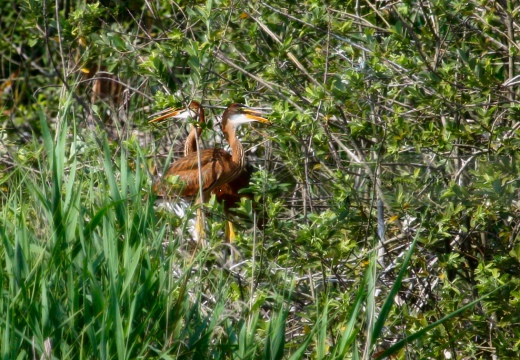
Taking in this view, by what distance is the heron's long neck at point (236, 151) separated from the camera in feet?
20.0

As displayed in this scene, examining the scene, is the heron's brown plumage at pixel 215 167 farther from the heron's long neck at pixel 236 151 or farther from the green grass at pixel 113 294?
the green grass at pixel 113 294

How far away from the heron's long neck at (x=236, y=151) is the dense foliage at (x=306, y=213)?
643 millimetres

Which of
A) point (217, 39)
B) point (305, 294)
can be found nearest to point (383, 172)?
point (305, 294)

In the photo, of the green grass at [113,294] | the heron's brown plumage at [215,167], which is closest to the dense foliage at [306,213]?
the green grass at [113,294]

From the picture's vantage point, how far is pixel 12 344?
3.25 meters

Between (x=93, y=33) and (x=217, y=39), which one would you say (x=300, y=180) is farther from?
(x=93, y=33)

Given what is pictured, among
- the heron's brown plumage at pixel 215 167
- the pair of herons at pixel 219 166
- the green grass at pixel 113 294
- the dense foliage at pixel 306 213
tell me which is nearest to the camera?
the green grass at pixel 113 294

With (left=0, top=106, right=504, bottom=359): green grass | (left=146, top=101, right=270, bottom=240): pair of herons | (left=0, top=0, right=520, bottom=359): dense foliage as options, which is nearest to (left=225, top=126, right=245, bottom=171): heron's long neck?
(left=146, top=101, right=270, bottom=240): pair of herons

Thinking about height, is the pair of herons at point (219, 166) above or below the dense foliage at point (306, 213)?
below

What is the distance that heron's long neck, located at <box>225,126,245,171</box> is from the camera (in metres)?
6.09

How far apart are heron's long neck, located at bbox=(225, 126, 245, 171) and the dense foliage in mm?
643

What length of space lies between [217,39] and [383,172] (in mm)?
1117

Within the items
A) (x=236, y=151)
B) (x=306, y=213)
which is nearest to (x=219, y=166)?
(x=236, y=151)

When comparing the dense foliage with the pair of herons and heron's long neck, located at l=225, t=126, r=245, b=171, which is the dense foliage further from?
heron's long neck, located at l=225, t=126, r=245, b=171
